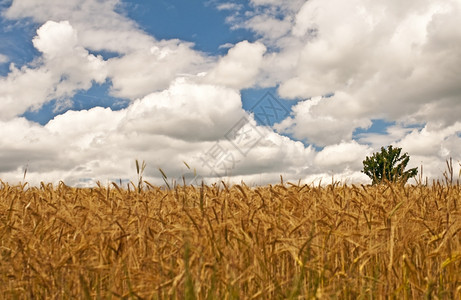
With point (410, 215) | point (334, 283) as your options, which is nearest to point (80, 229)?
point (334, 283)

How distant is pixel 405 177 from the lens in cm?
636

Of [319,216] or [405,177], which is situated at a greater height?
[405,177]

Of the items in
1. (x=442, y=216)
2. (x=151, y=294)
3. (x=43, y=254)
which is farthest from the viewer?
(x=442, y=216)

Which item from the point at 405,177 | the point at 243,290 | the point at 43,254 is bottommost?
the point at 243,290

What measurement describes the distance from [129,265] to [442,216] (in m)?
2.80

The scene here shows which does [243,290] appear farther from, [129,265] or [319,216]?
[319,216]

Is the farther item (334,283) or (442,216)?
(442,216)

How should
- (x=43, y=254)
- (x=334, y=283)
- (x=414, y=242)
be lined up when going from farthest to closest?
(x=414, y=242)
(x=43, y=254)
(x=334, y=283)

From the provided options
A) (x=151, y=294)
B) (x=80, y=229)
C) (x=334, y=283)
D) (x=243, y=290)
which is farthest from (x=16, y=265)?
(x=334, y=283)

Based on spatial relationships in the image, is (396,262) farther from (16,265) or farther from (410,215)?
(16,265)

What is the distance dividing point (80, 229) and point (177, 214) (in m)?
0.91

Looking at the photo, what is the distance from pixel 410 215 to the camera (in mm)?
4305

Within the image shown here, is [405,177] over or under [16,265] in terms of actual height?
over

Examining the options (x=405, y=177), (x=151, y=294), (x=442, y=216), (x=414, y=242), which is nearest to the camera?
(x=151, y=294)
